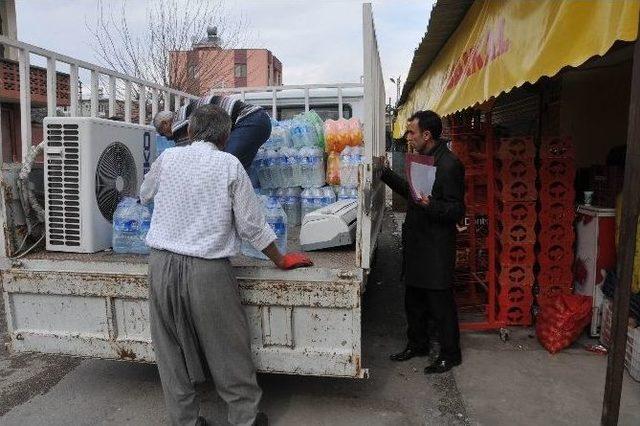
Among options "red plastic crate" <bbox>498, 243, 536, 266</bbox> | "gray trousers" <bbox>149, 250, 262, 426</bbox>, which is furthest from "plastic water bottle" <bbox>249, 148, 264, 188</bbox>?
"red plastic crate" <bbox>498, 243, 536, 266</bbox>

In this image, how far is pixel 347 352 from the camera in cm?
292

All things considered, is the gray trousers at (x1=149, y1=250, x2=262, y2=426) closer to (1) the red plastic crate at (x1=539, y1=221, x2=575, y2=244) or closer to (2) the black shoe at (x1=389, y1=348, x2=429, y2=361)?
(2) the black shoe at (x1=389, y1=348, x2=429, y2=361)

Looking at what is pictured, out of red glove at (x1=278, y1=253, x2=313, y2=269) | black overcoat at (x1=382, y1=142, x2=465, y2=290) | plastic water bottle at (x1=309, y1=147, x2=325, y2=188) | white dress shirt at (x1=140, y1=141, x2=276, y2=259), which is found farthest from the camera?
plastic water bottle at (x1=309, y1=147, x2=325, y2=188)

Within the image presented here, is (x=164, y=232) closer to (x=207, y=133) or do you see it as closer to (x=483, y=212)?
(x=207, y=133)

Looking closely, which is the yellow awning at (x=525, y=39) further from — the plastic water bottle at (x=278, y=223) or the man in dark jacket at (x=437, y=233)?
the plastic water bottle at (x=278, y=223)

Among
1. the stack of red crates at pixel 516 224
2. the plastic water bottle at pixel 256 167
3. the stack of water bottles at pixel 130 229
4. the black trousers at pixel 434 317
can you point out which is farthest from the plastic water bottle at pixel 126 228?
the stack of red crates at pixel 516 224

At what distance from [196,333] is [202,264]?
45 centimetres

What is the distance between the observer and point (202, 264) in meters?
2.65

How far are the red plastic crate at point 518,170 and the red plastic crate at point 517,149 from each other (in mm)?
46

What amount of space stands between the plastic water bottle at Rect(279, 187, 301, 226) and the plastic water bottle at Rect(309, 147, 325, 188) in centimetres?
17

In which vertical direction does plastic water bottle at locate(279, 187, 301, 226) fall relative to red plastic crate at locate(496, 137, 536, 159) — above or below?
below

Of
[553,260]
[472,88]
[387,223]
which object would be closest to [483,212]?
[553,260]

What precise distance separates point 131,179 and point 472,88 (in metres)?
2.68

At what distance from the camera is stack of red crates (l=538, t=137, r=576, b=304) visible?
14.6ft
